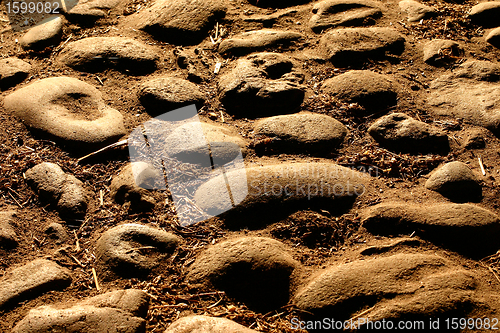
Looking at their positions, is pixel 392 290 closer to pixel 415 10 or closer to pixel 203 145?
pixel 203 145

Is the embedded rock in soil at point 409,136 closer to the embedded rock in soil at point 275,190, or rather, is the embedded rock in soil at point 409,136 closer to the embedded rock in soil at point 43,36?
the embedded rock in soil at point 275,190

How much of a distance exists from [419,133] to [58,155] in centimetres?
240

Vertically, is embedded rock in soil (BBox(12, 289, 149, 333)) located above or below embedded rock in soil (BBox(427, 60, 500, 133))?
below

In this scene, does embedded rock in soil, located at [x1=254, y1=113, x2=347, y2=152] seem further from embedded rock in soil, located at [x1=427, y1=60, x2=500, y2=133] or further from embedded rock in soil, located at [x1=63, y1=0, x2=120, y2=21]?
embedded rock in soil, located at [x1=63, y1=0, x2=120, y2=21]

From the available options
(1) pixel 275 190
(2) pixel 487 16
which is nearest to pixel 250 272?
(1) pixel 275 190

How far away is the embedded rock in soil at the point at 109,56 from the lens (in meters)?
2.98

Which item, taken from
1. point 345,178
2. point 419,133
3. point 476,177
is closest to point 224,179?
point 345,178

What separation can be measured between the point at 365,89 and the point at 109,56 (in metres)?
2.03

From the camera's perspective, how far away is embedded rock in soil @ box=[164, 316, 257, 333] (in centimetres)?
169

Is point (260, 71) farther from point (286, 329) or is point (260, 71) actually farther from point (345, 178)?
point (286, 329)

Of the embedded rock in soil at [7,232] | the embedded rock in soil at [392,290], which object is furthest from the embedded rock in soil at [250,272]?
the embedded rock in soil at [7,232]

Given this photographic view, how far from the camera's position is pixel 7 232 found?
2.08 meters

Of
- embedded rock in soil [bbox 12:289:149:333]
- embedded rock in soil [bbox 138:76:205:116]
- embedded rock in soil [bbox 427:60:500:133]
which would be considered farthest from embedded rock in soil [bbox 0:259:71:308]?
embedded rock in soil [bbox 427:60:500:133]

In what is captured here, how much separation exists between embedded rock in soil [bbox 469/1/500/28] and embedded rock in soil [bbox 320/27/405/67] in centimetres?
82
